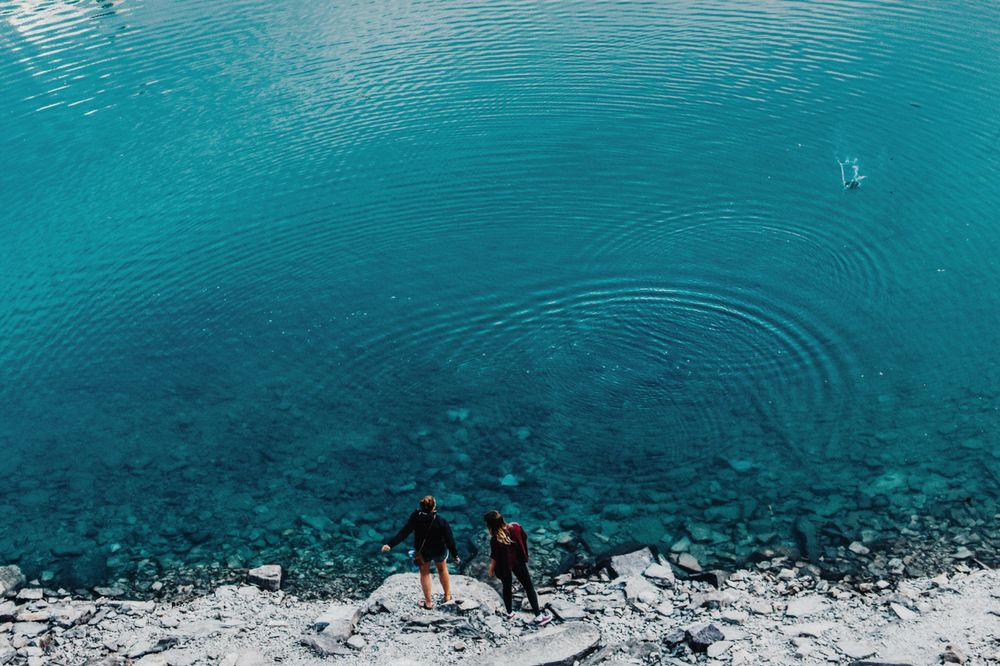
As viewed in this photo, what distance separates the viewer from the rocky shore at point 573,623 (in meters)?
16.2

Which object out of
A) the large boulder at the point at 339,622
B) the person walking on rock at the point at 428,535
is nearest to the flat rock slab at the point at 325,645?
the large boulder at the point at 339,622

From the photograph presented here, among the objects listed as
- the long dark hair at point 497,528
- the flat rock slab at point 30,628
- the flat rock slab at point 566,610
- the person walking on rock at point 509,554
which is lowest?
the flat rock slab at point 566,610

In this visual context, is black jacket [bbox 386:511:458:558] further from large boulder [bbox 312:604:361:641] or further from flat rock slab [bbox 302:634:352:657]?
flat rock slab [bbox 302:634:352:657]

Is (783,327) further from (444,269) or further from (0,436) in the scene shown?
(0,436)

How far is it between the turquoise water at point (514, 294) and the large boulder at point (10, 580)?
0.52 meters

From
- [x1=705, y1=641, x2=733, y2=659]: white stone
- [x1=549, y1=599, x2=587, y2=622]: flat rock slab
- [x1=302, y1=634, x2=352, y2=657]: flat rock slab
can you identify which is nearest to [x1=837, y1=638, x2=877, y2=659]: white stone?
[x1=705, y1=641, x2=733, y2=659]: white stone

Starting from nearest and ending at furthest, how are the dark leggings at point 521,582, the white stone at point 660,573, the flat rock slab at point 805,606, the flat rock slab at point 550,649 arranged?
the flat rock slab at point 550,649 → the dark leggings at point 521,582 → the flat rock slab at point 805,606 → the white stone at point 660,573

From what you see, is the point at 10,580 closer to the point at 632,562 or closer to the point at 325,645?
the point at 325,645

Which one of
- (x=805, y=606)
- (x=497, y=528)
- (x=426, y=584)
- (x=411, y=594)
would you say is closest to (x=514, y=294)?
(x=411, y=594)

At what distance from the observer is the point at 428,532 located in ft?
56.1

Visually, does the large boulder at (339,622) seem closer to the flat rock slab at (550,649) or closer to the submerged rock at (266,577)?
the submerged rock at (266,577)

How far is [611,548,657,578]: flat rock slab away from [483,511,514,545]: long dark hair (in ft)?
11.6

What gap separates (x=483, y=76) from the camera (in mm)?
42500

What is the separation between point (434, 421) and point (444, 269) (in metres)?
7.38
